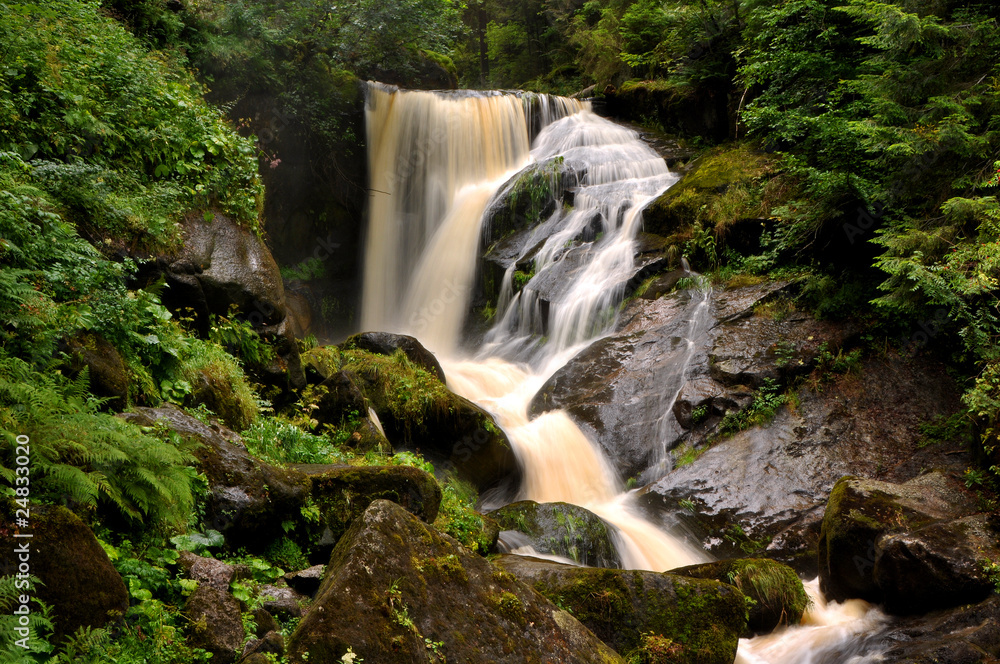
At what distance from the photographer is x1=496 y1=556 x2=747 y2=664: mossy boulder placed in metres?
4.73

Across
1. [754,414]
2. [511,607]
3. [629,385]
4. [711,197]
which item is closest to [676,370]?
[629,385]

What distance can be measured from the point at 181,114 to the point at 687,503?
8.25 meters

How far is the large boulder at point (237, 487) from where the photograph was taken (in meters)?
4.14

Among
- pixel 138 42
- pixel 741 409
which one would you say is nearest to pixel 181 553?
pixel 741 409

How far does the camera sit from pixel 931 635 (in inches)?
205

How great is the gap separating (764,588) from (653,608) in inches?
61.9

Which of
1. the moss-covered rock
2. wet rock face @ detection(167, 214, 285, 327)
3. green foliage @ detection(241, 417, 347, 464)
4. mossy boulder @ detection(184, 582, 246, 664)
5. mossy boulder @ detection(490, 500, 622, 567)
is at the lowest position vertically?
mossy boulder @ detection(490, 500, 622, 567)

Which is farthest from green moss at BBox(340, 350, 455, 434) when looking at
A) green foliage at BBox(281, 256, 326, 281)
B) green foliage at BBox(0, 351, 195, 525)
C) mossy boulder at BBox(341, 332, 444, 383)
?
green foliage at BBox(281, 256, 326, 281)

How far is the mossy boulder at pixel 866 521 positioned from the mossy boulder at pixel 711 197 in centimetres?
600

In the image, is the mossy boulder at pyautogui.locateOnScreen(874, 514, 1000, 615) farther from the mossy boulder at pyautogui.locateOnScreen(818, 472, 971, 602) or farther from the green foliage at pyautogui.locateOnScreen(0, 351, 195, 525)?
the green foliage at pyautogui.locateOnScreen(0, 351, 195, 525)

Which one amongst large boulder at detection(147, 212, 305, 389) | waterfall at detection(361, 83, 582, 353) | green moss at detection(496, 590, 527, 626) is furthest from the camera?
waterfall at detection(361, 83, 582, 353)

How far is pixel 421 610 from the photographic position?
3.19m

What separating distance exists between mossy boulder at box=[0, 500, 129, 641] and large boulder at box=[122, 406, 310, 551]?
1173 millimetres

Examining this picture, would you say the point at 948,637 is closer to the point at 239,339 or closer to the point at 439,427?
the point at 439,427
